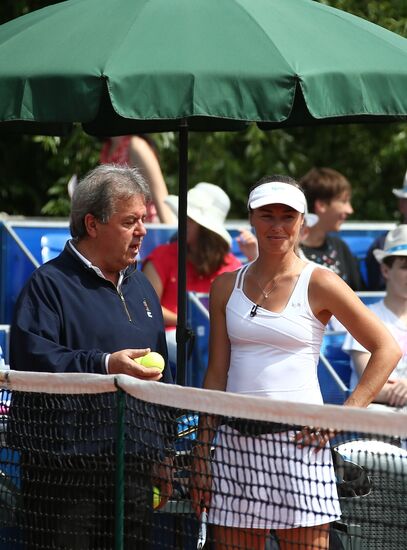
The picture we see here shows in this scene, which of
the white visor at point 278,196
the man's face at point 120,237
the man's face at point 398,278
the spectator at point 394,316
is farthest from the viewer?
the man's face at point 398,278

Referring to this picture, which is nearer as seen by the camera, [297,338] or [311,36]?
[297,338]

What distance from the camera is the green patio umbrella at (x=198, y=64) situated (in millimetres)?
4305

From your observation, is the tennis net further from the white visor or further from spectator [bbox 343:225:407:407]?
spectator [bbox 343:225:407:407]

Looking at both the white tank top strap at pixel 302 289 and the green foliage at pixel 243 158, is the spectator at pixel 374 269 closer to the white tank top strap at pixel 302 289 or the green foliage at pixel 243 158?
the green foliage at pixel 243 158

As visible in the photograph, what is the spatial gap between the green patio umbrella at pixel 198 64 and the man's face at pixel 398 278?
83.2 inches

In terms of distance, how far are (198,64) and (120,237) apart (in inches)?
28.0

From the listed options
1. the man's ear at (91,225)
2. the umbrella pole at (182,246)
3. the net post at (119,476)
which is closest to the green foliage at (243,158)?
the umbrella pole at (182,246)

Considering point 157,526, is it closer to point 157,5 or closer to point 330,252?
point 157,5

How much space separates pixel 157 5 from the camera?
15.4 feet

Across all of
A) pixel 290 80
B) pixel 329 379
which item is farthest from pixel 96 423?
pixel 329 379

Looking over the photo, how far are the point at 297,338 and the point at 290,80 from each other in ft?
3.04

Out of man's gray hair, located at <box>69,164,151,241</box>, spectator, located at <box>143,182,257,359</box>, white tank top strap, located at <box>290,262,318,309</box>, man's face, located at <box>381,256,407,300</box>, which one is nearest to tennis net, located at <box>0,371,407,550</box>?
white tank top strap, located at <box>290,262,318,309</box>

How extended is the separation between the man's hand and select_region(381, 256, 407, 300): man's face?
283 cm

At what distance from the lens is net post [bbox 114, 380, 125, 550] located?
3.95 metres
